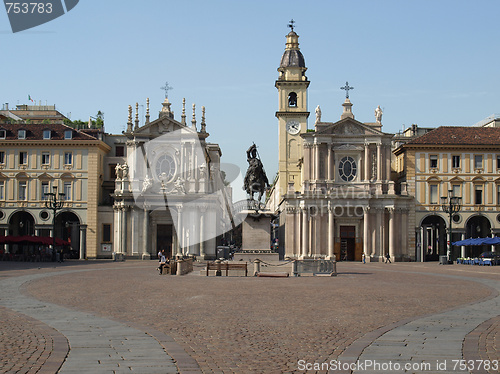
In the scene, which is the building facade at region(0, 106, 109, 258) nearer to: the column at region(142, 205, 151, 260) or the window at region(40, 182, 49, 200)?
the window at region(40, 182, 49, 200)

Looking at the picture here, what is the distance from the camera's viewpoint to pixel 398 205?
7594 cm

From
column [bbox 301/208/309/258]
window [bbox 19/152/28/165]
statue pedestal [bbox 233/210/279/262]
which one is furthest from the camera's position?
column [bbox 301/208/309/258]

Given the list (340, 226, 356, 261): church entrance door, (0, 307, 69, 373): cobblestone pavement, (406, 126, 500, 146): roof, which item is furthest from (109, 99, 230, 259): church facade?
(0, 307, 69, 373): cobblestone pavement

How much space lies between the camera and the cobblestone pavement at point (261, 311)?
13133 mm

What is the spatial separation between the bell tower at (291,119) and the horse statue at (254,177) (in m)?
51.5

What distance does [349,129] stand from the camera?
77625 millimetres

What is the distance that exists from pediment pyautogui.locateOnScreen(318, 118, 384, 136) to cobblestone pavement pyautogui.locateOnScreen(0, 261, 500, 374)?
45.2 m

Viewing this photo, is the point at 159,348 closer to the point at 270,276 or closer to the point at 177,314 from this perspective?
the point at 177,314

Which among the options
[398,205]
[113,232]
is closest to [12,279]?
[113,232]

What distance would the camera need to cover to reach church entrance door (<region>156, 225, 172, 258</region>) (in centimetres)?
7719

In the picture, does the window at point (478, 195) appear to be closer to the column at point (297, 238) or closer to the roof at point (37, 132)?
the column at point (297, 238)

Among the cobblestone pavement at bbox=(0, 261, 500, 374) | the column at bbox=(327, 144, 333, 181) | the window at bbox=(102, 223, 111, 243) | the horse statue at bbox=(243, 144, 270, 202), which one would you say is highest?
the column at bbox=(327, 144, 333, 181)

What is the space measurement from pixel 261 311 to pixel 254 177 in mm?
23045

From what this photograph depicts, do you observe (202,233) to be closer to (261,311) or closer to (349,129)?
(349,129)
